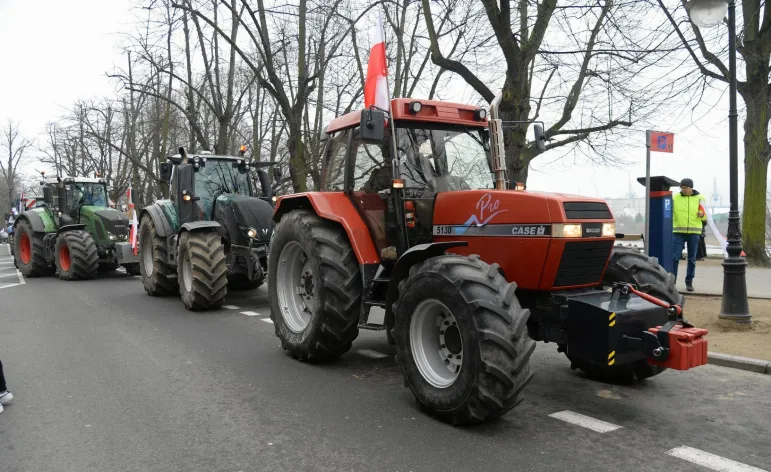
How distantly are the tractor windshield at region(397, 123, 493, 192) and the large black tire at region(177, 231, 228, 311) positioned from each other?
5021 millimetres

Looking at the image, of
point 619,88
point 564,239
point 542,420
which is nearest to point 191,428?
point 542,420

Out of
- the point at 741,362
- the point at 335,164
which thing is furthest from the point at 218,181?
the point at 741,362

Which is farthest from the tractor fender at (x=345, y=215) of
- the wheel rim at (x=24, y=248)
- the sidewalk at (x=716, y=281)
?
the wheel rim at (x=24, y=248)

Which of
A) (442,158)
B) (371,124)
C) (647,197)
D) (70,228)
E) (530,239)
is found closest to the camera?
(530,239)

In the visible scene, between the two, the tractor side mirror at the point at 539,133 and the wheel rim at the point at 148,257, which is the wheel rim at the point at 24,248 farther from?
the tractor side mirror at the point at 539,133

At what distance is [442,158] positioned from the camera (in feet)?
18.7

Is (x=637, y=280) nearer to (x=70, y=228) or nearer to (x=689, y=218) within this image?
(x=689, y=218)

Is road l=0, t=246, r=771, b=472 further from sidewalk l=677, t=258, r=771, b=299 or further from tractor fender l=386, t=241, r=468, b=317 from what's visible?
sidewalk l=677, t=258, r=771, b=299

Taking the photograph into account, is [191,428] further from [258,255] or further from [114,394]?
[258,255]

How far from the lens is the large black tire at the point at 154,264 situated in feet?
37.4

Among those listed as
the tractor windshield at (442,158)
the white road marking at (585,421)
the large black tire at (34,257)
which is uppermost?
the tractor windshield at (442,158)

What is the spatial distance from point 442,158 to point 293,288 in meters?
2.29

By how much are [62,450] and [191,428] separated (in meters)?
0.83

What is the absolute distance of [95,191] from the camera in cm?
1766
